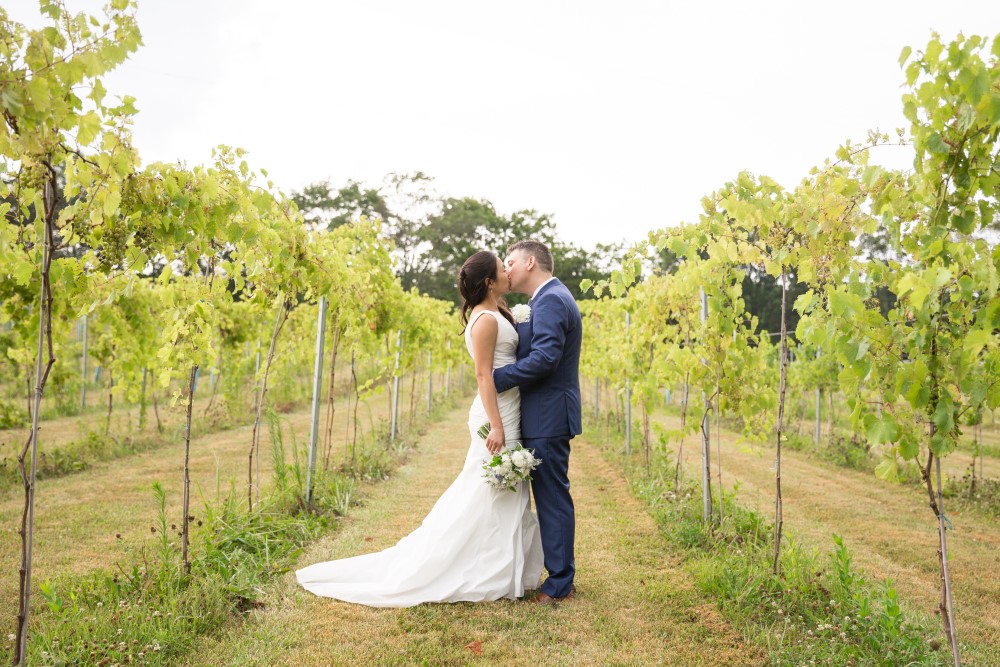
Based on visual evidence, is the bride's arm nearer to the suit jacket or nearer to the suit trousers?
the suit jacket

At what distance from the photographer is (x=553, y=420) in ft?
12.4

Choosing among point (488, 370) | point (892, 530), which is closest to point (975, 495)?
point (892, 530)

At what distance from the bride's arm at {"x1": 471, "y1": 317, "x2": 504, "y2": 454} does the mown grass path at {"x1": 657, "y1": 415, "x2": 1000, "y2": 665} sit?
1.85 meters

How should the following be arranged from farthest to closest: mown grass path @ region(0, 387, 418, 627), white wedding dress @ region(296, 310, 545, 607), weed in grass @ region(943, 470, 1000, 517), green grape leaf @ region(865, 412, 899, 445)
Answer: weed in grass @ region(943, 470, 1000, 517)
mown grass path @ region(0, 387, 418, 627)
white wedding dress @ region(296, 310, 545, 607)
green grape leaf @ region(865, 412, 899, 445)

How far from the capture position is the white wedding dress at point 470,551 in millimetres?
3670

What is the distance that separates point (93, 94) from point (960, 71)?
289 centimetres

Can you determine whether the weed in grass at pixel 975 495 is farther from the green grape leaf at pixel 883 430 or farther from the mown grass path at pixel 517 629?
the green grape leaf at pixel 883 430

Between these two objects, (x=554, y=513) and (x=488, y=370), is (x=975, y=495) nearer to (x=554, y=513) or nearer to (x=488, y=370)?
(x=554, y=513)

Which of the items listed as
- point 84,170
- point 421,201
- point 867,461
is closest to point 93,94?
point 84,170

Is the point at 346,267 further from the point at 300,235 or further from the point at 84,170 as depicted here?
the point at 84,170

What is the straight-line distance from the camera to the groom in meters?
3.71

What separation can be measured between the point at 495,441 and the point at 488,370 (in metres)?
0.40

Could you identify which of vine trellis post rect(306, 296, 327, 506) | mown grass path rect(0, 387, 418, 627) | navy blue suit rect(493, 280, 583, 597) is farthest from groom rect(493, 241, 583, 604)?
vine trellis post rect(306, 296, 327, 506)

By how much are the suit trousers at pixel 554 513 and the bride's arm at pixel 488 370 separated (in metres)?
0.23
